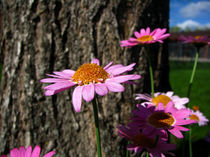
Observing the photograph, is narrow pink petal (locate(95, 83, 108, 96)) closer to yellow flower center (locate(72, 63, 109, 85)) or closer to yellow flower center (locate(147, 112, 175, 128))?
yellow flower center (locate(72, 63, 109, 85))

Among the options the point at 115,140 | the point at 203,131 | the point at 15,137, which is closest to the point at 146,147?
the point at 115,140

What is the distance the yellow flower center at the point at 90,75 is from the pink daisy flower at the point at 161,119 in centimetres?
14

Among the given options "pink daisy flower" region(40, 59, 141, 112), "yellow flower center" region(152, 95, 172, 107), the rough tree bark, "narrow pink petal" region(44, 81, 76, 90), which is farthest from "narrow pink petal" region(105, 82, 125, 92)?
the rough tree bark

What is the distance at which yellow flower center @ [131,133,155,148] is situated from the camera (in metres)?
0.50

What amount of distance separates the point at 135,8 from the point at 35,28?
0.64 meters

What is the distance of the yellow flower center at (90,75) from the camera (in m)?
0.54

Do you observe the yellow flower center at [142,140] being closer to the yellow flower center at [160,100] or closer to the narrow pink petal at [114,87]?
the narrow pink petal at [114,87]

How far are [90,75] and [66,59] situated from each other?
2.16 feet

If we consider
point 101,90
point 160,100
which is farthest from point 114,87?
point 160,100

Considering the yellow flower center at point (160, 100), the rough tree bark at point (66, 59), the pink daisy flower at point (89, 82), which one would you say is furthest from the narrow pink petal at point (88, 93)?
the rough tree bark at point (66, 59)

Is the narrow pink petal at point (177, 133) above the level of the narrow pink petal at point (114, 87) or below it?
below

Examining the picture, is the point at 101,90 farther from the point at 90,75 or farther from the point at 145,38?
the point at 145,38

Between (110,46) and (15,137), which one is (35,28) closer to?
(110,46)

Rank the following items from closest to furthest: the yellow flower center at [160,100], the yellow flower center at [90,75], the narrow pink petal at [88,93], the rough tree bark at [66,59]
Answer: the narrow pink petal at [88,93] < the yellow flower center at [90,75] < the yellow flower center at [160,100] < the rough tree bark at [66,59]
